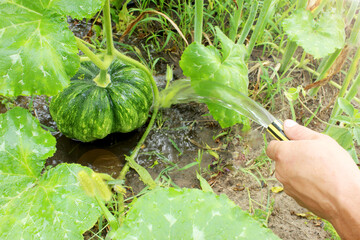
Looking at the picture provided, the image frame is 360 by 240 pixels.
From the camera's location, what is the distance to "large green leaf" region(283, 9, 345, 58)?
5.48 ft

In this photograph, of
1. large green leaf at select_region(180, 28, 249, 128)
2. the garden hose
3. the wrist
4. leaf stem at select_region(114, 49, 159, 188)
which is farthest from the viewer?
leaf stem at select_region(114, 49, 159, 188)

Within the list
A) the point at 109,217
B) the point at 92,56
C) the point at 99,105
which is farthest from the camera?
the point at 99,105

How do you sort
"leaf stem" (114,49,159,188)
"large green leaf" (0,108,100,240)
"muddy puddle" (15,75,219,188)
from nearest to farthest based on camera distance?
"large green leaf" (0,108,100,240) < "leaf stem" (114,49,159,188) < "muddy puddle" (15,75,219,188)

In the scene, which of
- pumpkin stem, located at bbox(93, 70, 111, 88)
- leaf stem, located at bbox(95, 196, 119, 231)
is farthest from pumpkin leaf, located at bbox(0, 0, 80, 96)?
pumpkin stem, located at bbox(93, 70, 111, 88)

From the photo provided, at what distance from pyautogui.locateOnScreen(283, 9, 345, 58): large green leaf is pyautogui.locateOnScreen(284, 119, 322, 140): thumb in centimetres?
59

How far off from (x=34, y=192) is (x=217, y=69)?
0.92m

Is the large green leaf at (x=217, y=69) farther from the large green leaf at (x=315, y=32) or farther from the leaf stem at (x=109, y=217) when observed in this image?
the leaf stem at (x=109, y=217)

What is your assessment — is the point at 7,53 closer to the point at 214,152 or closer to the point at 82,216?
the point at 82,216

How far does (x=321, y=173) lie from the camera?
3.48 ft

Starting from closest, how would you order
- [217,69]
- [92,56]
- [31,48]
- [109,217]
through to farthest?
[109,217], [31,48], [92,56], [217,69]

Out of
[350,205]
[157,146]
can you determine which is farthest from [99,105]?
[350,205]

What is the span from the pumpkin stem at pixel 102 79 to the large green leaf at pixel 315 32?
961 millimetres

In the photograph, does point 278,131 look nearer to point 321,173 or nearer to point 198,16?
point 321,173

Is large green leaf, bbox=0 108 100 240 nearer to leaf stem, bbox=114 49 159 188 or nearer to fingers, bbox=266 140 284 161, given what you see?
leaf stem, bbox=114 49 159 188
